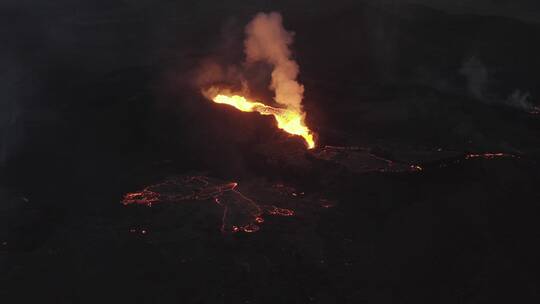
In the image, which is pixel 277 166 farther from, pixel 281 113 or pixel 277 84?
pixel 277 84

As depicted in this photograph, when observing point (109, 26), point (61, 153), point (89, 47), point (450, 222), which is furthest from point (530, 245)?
point (109, 26)

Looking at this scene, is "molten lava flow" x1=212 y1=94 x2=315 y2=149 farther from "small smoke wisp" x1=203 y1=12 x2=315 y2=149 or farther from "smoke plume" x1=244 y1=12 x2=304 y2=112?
"smoke plume" x1=244 y1=12 x2=304 y2=112

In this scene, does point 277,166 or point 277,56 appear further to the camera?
point 277,56

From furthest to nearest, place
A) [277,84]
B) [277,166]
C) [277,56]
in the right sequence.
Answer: [277,56]
[277,84]
[277,166]

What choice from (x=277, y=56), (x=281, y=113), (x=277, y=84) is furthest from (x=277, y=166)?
(x=277, y=56)

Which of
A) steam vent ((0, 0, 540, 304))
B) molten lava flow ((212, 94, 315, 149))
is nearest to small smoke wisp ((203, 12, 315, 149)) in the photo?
molten lava flow ((212, 94, 315, 149))

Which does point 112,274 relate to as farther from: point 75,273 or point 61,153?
point 61,153

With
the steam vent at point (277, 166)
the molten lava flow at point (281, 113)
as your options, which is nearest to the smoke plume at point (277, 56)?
the steam vent at point (277, 166)
